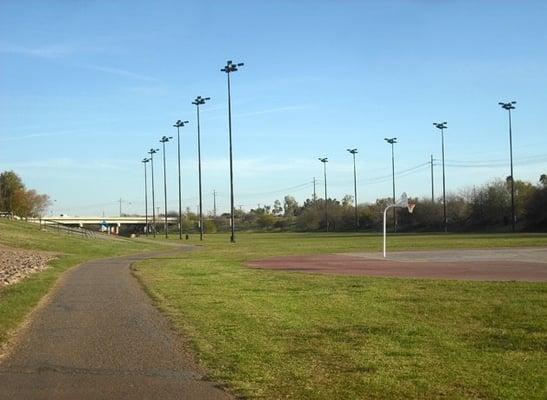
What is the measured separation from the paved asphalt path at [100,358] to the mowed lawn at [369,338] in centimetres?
42

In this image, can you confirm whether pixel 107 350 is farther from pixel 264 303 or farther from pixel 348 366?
pixel 264 303

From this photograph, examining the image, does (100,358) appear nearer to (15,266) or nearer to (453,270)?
(453,270)

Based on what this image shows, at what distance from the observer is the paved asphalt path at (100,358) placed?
716 centimetres

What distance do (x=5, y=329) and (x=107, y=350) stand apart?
9.49 ft

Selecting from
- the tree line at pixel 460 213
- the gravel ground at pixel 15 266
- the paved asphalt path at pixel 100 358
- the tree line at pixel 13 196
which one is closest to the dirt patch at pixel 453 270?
the gravel ground at pixel 15 266

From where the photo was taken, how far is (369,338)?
33.0ft

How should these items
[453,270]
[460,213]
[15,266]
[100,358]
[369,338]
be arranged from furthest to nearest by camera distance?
[460,213]
[15,266]
[453,270]
[369,338]
[100,358]

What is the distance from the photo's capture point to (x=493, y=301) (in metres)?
14.5

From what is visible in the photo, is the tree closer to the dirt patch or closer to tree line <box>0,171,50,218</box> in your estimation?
tree line <box>0,171,50,218</box>

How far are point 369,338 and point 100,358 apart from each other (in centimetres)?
396

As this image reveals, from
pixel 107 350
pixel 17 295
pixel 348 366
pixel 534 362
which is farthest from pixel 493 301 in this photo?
pixel 17 295

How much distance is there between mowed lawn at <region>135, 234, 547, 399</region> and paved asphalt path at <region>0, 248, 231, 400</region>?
42cm

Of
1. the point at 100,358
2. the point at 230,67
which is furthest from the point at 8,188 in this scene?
the point at 100,358

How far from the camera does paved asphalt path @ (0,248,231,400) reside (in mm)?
7156
